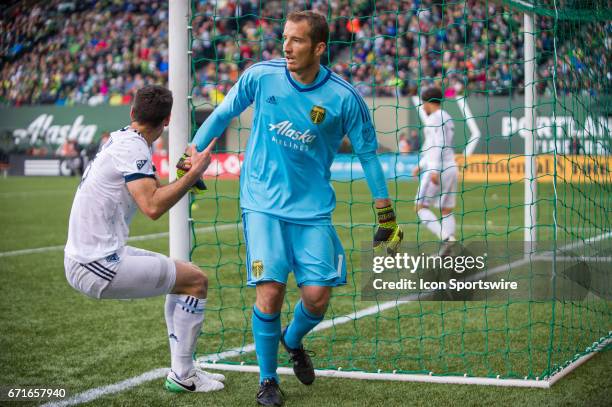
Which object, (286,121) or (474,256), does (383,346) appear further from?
(474,256)

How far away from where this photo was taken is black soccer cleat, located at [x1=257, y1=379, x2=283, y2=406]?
13.9 feet

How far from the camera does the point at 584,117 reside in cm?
637

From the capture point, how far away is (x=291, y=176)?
4.34 m

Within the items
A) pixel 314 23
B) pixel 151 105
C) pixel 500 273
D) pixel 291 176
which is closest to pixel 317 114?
pixel 291 176

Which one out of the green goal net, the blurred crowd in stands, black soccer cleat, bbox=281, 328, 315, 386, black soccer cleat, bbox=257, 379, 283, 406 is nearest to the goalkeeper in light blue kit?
black soccer cleat, bbox=257, 379, 283, 406

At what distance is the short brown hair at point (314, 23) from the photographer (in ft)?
13.8

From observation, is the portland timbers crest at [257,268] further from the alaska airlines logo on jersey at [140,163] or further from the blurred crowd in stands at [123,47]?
the blurred crowd in stands at [123,47]

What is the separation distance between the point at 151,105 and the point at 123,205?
1.77ft

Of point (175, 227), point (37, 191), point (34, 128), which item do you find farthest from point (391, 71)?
point (175, 227)

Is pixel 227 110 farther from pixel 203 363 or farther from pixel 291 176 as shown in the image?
pixel 203 363

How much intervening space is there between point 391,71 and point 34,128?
44.0ft

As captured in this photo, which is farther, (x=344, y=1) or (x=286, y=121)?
(x=344, y=1)

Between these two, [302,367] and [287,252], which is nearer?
[287,252]

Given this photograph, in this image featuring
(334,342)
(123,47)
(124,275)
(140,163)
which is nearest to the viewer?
(140,163)
